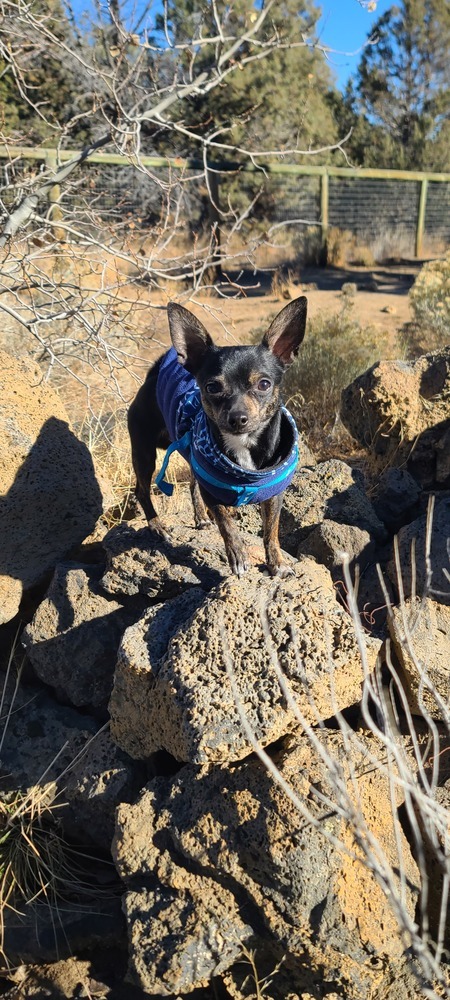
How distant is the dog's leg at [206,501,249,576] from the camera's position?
3406 mm

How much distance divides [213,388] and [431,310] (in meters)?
6.66

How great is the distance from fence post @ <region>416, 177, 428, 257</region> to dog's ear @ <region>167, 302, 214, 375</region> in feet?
57.5

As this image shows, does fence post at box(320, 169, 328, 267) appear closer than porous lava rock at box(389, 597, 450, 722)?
No

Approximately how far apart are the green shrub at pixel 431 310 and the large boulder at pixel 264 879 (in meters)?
6.43

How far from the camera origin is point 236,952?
2.80 metres

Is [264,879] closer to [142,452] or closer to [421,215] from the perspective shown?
[142,452]

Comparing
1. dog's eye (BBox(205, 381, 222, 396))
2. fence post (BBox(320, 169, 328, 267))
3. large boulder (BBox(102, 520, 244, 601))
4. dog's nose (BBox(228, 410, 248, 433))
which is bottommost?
large boulder (BBox(102, 520, 244, 601))

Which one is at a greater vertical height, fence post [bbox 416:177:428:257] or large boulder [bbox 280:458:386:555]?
fence post [bbox 416:177:428:257]

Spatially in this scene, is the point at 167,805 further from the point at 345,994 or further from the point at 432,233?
the point at 432,233

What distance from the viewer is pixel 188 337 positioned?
360cm

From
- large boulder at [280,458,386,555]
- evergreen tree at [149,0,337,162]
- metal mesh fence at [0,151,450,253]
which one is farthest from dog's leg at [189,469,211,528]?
evergreen tree at [149,0,337,162]

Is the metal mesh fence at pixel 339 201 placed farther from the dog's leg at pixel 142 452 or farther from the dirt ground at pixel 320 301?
the dog's leg at pixel 142 452

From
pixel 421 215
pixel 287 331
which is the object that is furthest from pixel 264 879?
pixel 421 215

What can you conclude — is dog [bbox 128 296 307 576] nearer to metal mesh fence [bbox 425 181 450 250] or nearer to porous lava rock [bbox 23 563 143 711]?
porous lava rock [bbox 23 563 143 711]
